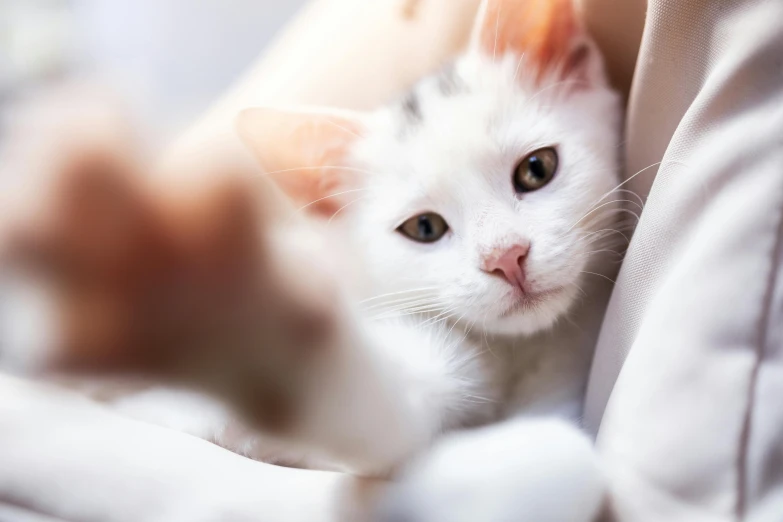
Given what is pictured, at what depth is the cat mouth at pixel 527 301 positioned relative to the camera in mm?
656

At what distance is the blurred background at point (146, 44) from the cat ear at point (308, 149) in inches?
2.9

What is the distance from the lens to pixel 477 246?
0.66 metres

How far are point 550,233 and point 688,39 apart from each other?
21 centimetres

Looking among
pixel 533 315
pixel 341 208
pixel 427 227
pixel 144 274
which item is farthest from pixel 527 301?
pixel 144 274

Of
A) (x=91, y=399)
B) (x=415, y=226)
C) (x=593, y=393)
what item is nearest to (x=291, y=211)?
(x=415, y=226)

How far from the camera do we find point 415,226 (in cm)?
73

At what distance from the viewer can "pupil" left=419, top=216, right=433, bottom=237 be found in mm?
721

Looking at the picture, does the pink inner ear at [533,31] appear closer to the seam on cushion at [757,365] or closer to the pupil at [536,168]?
the pupil at [536,168]

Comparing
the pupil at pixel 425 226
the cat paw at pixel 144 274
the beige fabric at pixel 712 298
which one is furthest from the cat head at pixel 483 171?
the cat paw at pixel 144 274

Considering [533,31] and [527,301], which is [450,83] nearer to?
[533,31]

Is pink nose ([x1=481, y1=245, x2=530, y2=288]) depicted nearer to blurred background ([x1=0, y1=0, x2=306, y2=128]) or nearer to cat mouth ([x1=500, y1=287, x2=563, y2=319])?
cat mouth ([x1=500, y1=287, x2=563, y2=319])

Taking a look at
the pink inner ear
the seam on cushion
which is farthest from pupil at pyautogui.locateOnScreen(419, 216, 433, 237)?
the seam on cushion

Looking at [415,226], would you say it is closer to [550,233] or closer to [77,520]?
[550,233]

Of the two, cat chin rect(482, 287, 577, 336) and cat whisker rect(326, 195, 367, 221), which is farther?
cat whisker rect(326, 195, 367, 221)
